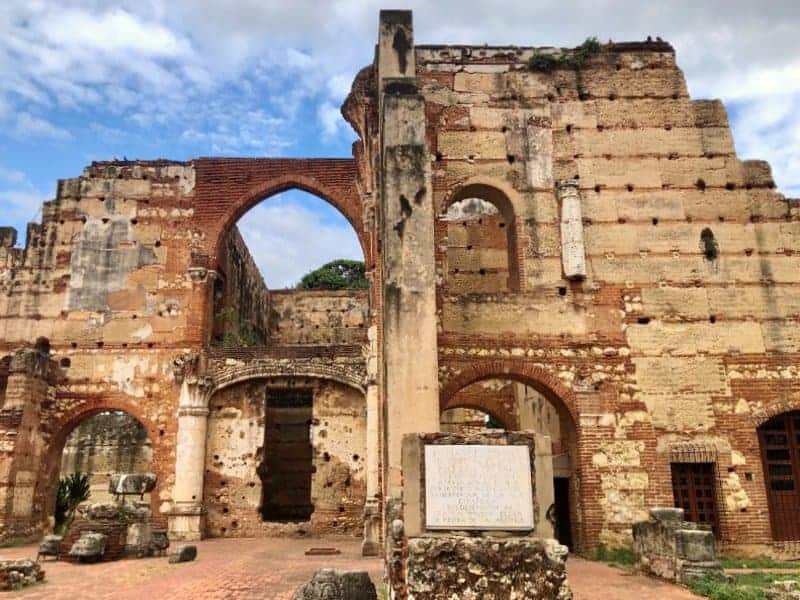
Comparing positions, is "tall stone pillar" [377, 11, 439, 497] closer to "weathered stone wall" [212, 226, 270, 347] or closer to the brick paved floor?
the brick paved floor

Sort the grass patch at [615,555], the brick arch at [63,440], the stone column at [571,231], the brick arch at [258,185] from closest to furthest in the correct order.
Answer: the grass patch at [615,555]
the stone column at [571,231]
the brick arch at [63,440]
the brick arch at [258,185]

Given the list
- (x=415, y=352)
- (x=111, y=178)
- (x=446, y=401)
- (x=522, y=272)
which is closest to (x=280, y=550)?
(x=446, y=401)

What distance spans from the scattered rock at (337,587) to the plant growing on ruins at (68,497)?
545 inches

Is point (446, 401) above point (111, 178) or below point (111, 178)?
below

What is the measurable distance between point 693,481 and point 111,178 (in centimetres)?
1754

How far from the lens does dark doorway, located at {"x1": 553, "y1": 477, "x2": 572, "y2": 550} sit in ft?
47.0

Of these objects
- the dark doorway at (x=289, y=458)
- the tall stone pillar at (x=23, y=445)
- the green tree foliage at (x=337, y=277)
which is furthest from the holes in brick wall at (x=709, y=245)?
the green tree foliage at (x=337, y=277)

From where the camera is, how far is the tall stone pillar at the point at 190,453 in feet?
57.3

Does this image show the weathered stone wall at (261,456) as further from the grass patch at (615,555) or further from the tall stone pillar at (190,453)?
the grass patch at (615,555)

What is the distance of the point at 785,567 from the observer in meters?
11.9

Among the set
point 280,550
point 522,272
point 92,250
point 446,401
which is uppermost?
point 92,250

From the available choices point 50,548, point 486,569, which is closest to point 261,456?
point 50,548

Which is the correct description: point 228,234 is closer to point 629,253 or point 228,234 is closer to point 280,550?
point 280,550

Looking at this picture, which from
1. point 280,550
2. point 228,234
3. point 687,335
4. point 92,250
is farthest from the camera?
point 228,234
